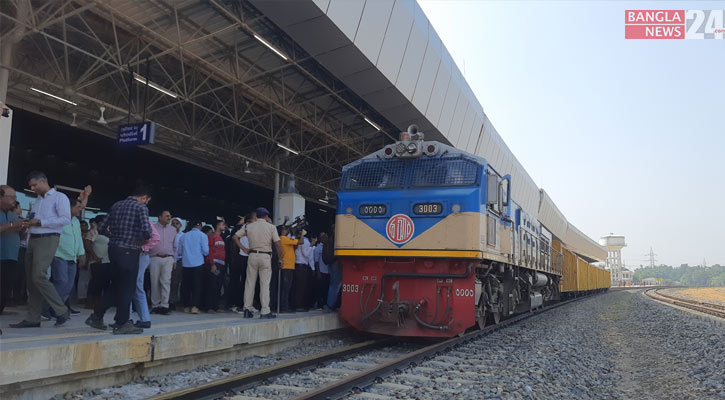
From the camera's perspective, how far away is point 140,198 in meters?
6.24

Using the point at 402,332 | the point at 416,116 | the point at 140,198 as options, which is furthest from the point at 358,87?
the point at 140,198

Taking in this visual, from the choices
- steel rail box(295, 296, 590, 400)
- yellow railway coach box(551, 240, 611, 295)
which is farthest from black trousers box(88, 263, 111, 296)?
yellow railway coach box(551, 240, 611, 295)

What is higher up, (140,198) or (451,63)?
(451,63)

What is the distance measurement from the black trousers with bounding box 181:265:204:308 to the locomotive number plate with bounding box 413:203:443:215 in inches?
149

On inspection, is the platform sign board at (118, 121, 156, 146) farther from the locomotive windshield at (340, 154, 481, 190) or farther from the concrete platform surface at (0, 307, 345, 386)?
the locomotive windshield at (340, 154, 481, 190)

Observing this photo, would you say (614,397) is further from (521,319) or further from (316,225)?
(316,225)

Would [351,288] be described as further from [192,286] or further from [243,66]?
[243,66]

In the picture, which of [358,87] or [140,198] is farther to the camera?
[358,87]

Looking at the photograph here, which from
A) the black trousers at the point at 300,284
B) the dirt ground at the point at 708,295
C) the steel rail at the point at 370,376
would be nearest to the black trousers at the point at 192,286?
the black trousers at the point at 300,284

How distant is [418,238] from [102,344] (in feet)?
16.3

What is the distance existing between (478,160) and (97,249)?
6.39 metres

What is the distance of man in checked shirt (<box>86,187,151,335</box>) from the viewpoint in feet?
19.1

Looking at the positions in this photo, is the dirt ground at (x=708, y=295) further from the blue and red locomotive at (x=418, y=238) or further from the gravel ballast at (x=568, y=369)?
the blue and red locomotive at (x=418, y=238)

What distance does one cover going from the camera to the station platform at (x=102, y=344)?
4.46 metres
